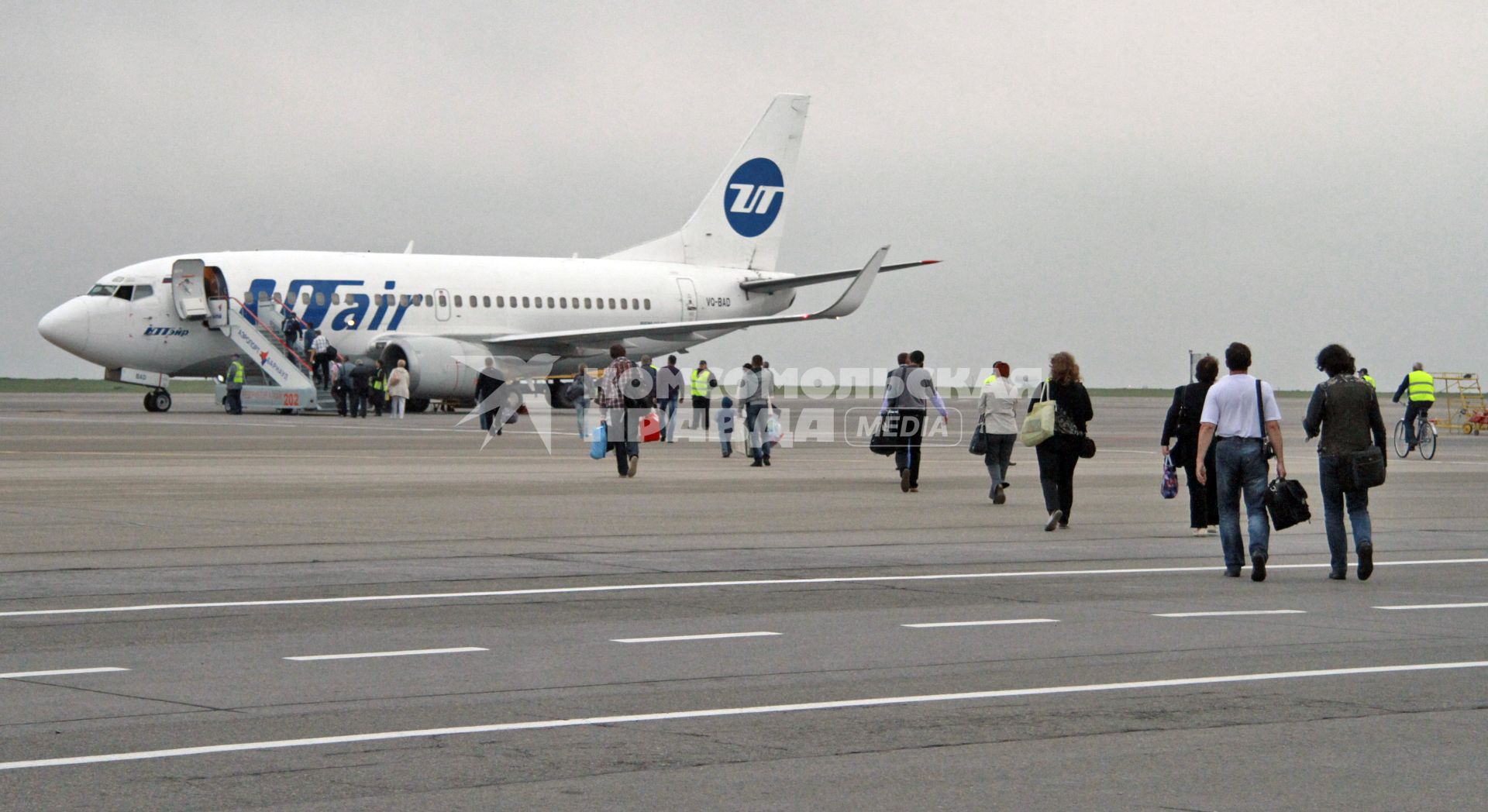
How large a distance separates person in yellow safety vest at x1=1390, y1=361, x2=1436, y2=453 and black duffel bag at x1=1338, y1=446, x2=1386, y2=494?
1988 centimetres

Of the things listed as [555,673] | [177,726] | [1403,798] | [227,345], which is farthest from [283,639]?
[227,345]

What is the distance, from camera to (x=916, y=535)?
1694 cm

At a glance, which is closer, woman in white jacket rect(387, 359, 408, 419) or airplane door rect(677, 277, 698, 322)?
woman in white jacket rect(387, 359, 408, 419)

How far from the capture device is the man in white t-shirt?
13.6 metres

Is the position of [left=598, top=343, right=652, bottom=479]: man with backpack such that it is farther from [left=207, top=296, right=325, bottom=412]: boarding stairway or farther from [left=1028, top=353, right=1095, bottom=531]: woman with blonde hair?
[left=207, top=296, right=325, bottom=412]: boarding stairway

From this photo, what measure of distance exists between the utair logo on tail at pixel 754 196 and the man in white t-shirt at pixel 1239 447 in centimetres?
4340

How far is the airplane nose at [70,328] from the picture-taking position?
1682 inches

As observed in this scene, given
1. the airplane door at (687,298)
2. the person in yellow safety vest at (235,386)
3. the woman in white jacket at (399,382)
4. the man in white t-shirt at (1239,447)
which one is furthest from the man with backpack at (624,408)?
the airplane door at (687,298)

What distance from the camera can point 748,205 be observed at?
5716cm

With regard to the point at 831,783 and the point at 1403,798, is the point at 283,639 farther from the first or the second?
the point at 1403,798

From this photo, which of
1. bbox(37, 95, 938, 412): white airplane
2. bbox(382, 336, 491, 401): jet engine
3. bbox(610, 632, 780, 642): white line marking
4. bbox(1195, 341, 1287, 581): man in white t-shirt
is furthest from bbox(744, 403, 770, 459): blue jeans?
bbox(382, 336, 491, 401): jet engine

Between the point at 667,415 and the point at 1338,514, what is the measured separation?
79.5ft

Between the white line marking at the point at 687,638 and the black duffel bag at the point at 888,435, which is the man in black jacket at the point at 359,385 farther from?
the white line marking at the point at 687,638

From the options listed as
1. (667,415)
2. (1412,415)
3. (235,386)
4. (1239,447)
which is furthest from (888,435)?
(235,386)
